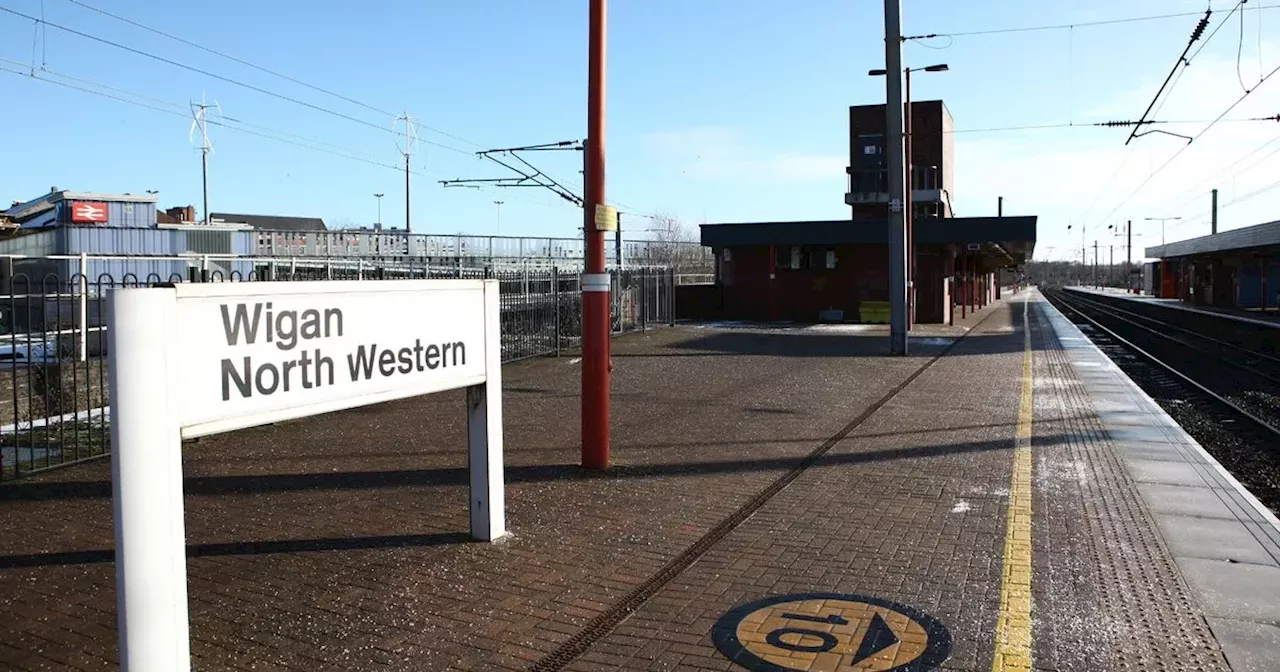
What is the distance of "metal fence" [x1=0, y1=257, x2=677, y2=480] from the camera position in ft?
28.3

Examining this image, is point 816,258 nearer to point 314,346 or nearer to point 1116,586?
point 1116,586

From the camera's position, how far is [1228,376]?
20.7 m

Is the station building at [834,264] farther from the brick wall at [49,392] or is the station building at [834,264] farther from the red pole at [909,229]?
the brick wall at [49,392]

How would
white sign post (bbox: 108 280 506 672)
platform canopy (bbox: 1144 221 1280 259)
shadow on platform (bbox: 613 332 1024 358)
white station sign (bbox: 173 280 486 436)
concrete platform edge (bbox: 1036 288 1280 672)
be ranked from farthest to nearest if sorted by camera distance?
platform canopy (bbox: 1144 221 1280 259), shadow on platform (bbox: 613 332 1024 358), concrete platform edge (bbox: 1036 288 1280 672), white station sign (bbox: 173 280 486 436), white sign post (bbox: 108 280 506 672)

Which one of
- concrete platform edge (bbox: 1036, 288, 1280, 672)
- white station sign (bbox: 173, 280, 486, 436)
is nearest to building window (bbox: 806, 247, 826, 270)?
concrete platform edge (bbox: 1036, 288, 1280, 672)

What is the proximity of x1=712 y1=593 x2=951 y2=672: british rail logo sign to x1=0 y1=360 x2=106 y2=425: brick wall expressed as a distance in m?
5.99

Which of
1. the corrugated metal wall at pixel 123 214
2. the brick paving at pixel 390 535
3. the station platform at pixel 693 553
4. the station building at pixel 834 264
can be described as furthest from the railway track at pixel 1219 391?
the corrugated metal wall at pixel 123 214

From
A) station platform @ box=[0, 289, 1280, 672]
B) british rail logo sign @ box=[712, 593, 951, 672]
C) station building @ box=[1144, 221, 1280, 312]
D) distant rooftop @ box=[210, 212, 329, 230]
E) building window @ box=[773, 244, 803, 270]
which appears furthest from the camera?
distant rooftop @ box=[210, 212, 329, 230]

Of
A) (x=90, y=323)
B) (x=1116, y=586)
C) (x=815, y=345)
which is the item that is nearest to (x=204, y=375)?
(x=1116, y=586)

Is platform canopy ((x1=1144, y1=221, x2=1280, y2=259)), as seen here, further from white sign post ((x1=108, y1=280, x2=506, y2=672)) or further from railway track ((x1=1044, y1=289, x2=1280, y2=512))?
white sign post ((x1=108, y1=280, x2=506, y2=672))

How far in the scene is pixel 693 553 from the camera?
6.09 m

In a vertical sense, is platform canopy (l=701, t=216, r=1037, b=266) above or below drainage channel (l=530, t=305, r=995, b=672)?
above

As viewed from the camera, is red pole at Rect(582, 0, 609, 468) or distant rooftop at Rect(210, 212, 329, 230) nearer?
red pole at Rect(582, 0, 609, 468)

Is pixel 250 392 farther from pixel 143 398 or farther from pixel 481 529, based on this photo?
pixel 481 529
